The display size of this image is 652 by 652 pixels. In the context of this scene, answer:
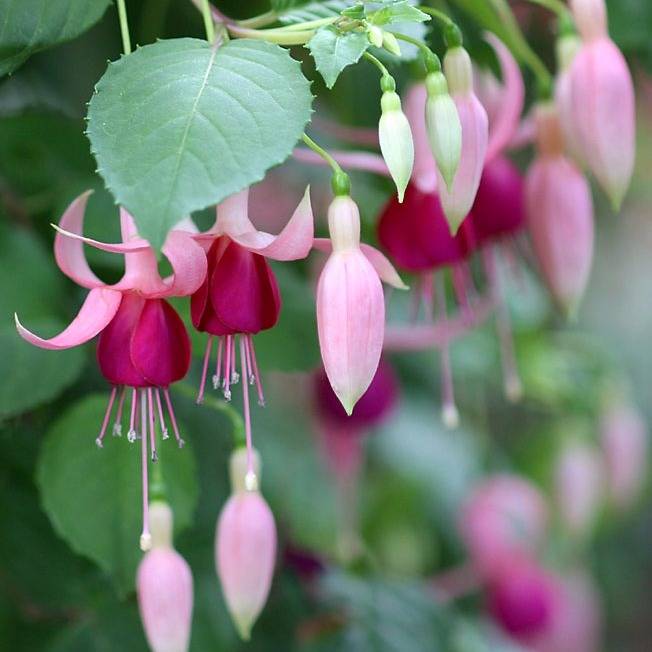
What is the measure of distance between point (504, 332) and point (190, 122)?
62 centimetres

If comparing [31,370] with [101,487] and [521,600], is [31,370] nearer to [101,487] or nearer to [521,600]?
[101,487]

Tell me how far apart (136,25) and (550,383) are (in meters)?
0.75

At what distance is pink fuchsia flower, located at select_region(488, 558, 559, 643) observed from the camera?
149 cm

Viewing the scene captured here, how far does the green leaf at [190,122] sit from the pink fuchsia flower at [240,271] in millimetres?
56

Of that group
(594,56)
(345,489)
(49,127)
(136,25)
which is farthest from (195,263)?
(345,489)

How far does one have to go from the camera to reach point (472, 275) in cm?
125

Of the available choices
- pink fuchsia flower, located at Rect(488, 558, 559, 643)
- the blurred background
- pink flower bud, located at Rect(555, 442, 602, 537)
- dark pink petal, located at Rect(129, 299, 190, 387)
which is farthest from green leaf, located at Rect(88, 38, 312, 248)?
pink flower bud, located at Rect(555, 442, 602, 537)

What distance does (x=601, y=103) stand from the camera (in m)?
0.78

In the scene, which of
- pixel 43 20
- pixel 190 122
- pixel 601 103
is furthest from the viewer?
pixel 601 103

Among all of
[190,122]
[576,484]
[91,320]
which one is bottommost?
[576,484]

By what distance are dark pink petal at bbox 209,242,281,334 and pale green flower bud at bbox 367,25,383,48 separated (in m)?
0.13

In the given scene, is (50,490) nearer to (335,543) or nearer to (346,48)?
(346,48)

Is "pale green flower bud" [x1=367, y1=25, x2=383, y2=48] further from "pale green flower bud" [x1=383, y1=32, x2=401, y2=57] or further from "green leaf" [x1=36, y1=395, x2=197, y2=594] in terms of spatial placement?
"green leaf" [x1=36, y1=395, x2=197, y2=594]

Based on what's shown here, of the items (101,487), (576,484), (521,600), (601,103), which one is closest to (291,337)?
(101,487)
